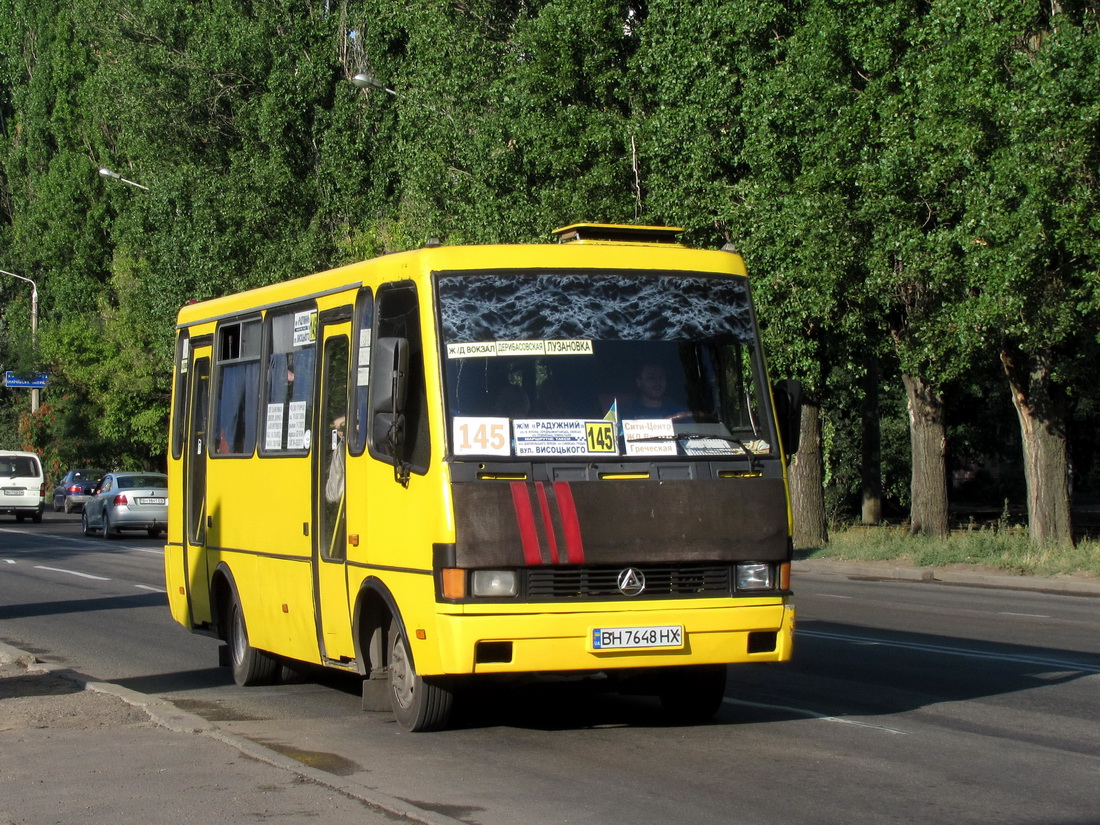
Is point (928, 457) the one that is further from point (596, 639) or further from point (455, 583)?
point (455, 583)

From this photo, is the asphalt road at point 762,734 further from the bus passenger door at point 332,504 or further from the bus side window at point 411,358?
the bus side window at point 411,358

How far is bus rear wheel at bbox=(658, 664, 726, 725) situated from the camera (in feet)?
31.2

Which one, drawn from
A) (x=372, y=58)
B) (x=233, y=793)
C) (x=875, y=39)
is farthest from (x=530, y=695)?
(x=372, y=58)

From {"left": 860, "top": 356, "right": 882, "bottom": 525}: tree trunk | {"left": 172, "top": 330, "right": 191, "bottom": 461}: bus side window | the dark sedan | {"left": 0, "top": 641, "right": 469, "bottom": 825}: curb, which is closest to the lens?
{"left": 0, "top": 641, "right": 469, "bottom": 825}: curb

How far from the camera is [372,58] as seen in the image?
46.5 meters

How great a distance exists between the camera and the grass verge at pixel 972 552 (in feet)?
76.9

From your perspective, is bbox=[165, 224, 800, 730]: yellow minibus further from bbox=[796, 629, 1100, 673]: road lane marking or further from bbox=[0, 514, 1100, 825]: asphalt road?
bbox=[796, 629, 1100, 673]: road lane marking

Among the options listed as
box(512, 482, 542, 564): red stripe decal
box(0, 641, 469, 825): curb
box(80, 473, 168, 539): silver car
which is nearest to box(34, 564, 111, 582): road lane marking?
box(80, 473, 168, 539): silver car

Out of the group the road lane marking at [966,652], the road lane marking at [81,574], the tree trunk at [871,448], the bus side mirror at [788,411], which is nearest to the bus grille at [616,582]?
the bus side mirror at [788,411]

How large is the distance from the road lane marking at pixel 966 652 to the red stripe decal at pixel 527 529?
222 inches

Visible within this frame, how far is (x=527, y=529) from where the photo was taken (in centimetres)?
834

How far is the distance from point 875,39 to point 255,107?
28.2m

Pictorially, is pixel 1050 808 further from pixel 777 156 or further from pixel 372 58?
pixel 372 58

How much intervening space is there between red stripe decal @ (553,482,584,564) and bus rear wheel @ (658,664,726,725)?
1366 mm
